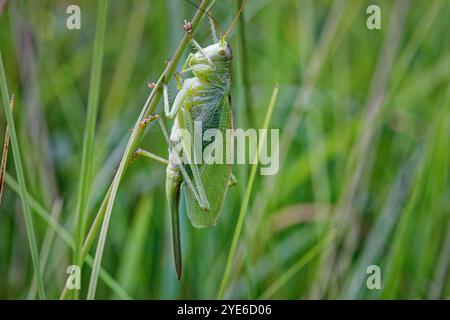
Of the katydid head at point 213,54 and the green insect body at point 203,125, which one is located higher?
the katydid head at point 213,54

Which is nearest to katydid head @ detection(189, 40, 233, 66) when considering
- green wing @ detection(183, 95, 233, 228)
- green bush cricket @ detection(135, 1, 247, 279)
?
green bush cricket @ detection(135, 1, 247, 279)

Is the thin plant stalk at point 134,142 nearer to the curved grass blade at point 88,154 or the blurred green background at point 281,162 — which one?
the curved grass blade at point 88,154

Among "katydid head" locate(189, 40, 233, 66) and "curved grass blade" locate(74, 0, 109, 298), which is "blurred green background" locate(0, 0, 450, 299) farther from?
"curved grass blade" locate(74, 0, 109, 298)

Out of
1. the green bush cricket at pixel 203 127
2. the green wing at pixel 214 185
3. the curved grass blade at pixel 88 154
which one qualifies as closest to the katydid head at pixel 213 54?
the green bush cricket at pixel 203 127

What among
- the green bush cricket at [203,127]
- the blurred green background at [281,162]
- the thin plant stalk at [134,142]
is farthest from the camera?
the blurred green background at [281,162]

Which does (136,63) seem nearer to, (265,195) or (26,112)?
(26,112)

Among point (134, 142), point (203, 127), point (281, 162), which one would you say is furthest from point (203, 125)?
point (281, 162)

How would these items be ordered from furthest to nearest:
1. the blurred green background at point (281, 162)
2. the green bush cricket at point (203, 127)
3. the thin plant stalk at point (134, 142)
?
the blurred green background at point (281, 162)
the green bush cricket at point (203, 127)
the thin plant stalk at point (134, 142)
